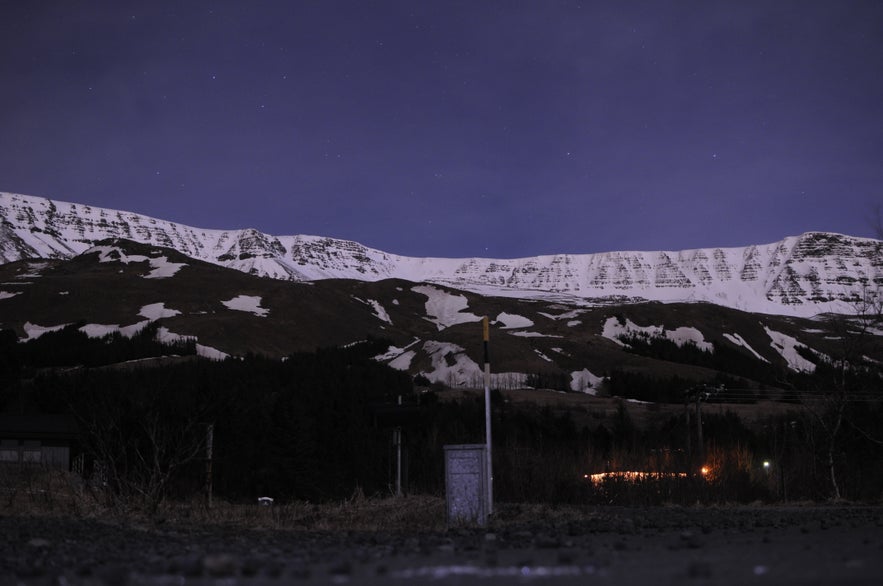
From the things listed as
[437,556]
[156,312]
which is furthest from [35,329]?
[437,556]

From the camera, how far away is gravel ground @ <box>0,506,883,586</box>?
594cm

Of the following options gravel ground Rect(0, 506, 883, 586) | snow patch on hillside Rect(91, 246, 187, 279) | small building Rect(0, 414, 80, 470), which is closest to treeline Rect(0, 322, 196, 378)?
small building Rect(0, 414, 80, 470)

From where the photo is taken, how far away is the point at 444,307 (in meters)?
171

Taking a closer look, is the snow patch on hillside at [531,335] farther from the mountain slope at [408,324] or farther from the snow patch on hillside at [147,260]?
the snow patch on hillside at [147,260]

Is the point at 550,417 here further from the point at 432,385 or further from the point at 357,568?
the point at 357,568

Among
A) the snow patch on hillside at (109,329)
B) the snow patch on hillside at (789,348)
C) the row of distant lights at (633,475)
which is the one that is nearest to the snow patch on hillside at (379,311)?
the snow patch on hillside at (109,329)

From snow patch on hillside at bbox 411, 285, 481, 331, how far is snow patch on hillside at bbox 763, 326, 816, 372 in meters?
54.9

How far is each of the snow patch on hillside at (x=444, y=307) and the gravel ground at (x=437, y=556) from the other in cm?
14270

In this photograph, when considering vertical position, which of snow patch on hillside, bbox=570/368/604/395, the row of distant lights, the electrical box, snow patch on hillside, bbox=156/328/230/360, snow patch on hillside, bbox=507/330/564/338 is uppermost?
snow patch on hillside, bbox=507/330/564/338

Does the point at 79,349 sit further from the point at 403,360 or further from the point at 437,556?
the point at 437,556

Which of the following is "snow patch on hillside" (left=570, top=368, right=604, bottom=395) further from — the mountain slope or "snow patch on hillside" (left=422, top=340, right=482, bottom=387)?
"snow patch on hillside" (left=422, top=340, right=482, bottom=387)

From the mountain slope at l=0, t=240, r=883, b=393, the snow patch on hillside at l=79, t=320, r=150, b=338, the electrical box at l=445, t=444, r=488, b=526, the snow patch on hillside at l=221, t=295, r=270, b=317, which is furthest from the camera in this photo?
the snow patch on hillside at l=221, t=295, r=270, b=317

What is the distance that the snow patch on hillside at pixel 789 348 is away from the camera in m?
142

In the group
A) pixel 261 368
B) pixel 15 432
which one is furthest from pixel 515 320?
pixel 15 432
